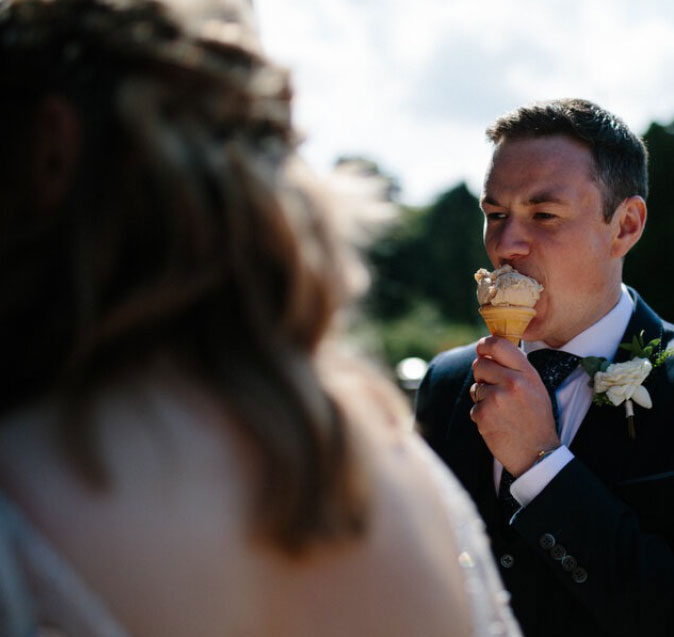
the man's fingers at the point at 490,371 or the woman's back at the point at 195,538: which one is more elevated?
the man's fingers at the point at 490,371

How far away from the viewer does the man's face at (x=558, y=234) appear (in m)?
3.13

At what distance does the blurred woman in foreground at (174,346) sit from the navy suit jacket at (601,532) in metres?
1.56

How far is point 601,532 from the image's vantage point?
2.67 meters

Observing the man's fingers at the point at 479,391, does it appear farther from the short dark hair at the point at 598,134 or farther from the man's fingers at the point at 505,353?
the short dark hair at the point at 598,134

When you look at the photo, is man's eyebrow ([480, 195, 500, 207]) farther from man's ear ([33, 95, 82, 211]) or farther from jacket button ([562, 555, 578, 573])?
man's ear ([33, 95, 82, 211])

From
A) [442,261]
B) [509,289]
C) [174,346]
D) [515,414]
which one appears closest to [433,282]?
[442,261]

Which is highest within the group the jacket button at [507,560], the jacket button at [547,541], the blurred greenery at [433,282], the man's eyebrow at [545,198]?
the blurred greenery at [433,282]

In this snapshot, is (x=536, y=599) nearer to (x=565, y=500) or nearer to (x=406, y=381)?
(x=565, y=500)

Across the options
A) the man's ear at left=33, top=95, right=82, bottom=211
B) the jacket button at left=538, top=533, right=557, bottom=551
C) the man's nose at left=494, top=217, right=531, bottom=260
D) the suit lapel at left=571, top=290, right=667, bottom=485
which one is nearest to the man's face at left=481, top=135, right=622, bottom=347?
the man's nose at left=494, top=217, right=531, bottom=260

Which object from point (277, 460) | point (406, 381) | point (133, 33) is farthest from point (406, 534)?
point (406, 381)

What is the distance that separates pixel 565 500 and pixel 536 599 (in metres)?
0.43

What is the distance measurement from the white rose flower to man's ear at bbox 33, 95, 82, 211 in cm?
228

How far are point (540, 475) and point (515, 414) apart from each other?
23 centimetres

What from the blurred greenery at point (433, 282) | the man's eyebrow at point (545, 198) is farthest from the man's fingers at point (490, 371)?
the blurred greenery at point (433, 282)
